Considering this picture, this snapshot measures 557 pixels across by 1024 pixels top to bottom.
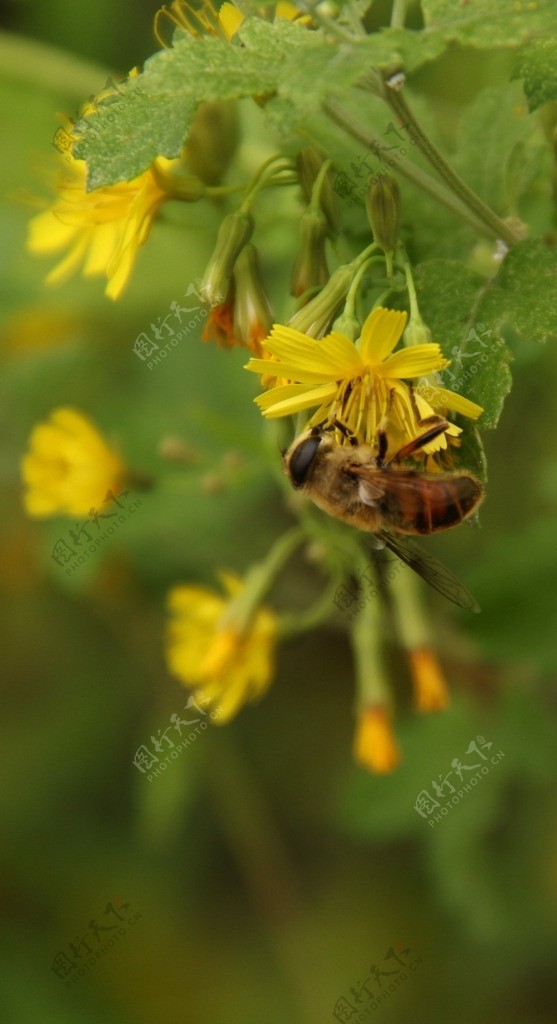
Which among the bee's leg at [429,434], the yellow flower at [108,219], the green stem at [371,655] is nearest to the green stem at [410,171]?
the yellow flower at [108,219]

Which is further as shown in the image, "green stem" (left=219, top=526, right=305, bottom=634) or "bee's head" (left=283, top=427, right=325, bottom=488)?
"green stem" (left=219, top=526, right=305, bottom=634)

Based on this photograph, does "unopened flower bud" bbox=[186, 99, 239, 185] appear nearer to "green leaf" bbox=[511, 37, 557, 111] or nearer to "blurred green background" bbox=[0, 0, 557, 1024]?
"green leaf" bbox=[511, 37, 557, 111]

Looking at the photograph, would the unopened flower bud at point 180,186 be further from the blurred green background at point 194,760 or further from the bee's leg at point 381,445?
the blurred green background at point 194,760

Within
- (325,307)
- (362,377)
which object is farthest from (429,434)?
(325,307)

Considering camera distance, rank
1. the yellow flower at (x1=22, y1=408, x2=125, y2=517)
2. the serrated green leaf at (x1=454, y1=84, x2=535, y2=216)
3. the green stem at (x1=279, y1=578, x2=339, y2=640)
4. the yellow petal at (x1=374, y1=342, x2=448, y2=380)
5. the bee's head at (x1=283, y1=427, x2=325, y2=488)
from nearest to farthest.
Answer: the yellow petal at (x1=374, y1=342, x2=448, y2=380), the bee's head at (x1=283, y1=427, x2=325, y2=488), the serrated green leaf at (x1=454, y1=84, x2=535, y2=216), the green stem at (x1=279, y1=578, x2=339, y2=640), the yellow flower at (x1=22, y1=408, x2=125, y2=517)

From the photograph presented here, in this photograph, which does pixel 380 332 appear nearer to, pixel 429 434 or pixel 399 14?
pixel 429 434

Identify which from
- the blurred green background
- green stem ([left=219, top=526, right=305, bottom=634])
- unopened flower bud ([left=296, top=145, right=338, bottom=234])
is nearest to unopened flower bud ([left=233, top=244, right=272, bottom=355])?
unopened flower bud ([left=296, top=145, right=338, bottom=234])

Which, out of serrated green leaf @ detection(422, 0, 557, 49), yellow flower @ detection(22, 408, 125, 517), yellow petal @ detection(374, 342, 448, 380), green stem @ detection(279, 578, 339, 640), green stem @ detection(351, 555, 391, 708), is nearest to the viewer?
serrated green leaf @ detection(422, 0, 557, 49)
